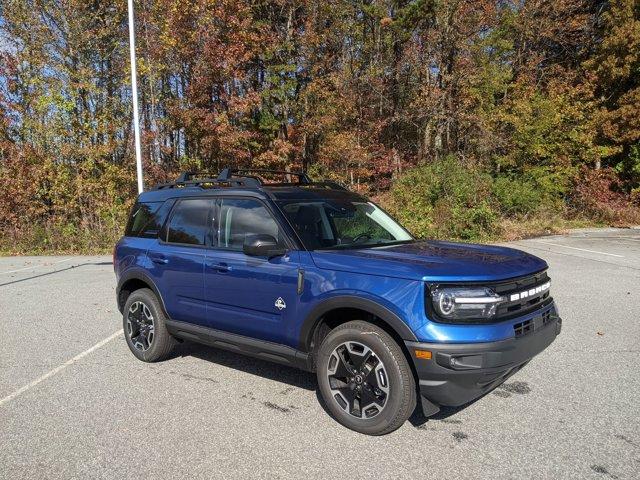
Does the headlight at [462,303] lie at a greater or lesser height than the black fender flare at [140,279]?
greater

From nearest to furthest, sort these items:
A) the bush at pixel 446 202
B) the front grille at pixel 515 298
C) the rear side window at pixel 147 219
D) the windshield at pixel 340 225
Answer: the front grille at pixel 515 298 → the windshield at pixel 340 225 → the rear side window at pixel 147 219 → the bush at pixel 446 202

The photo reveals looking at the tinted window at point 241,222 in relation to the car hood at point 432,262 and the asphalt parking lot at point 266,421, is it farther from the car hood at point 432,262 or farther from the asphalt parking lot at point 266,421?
the asphalt parking lot at point 266,421

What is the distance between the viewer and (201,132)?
20.2 metres

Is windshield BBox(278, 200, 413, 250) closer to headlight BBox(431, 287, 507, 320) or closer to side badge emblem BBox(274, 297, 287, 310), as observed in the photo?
side badge emblem BBox(274, 297, 287, 310)

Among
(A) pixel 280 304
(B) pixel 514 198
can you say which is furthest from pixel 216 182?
(B) pixel 514 198

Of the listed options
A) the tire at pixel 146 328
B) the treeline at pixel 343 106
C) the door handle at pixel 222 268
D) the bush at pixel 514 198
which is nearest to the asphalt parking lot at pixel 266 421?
the tire at pixel 146 328

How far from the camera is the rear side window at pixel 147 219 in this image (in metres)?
5.19

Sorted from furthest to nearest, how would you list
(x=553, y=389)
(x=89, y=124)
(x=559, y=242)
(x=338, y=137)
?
(x=338, y=137) < (x=89, y=124) < (x=559, y=242) < (x=553, y=389)

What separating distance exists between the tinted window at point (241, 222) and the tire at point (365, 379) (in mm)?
1032

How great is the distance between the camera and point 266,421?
12.2 feet

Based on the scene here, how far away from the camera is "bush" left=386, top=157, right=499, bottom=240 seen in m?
15.8

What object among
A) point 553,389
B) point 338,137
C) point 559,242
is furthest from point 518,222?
point 553,389

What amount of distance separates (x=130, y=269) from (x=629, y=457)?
4.61 metres

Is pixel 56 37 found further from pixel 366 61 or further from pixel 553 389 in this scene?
pixel 553 389
